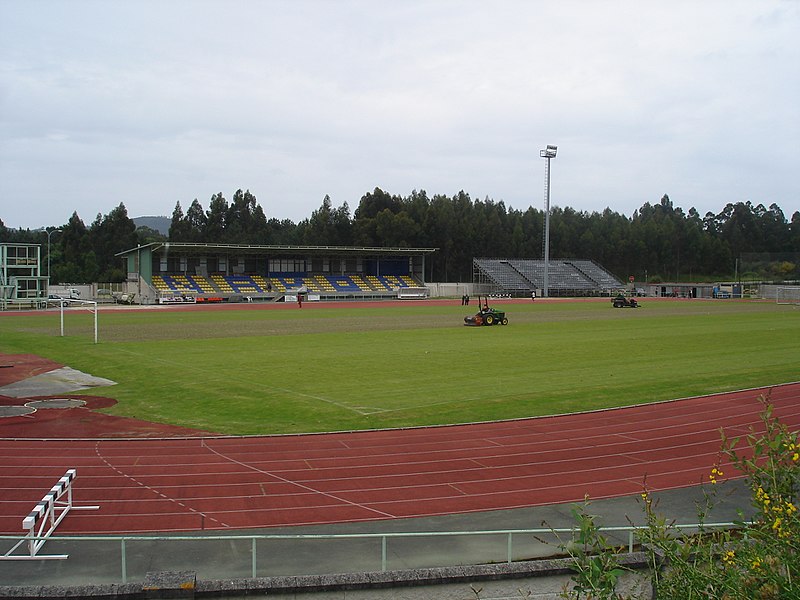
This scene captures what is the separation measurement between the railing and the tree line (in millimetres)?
108183

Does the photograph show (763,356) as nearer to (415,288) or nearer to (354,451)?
(354,451)

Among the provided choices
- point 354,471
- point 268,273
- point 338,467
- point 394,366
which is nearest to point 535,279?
point 268,273

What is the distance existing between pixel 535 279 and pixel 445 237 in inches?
799

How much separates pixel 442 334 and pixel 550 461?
25631 millimetres

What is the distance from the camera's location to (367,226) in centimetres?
11988

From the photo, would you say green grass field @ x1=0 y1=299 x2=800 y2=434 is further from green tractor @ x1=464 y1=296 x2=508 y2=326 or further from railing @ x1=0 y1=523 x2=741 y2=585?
railing @ x1=0 y1=523 x2=741 y2=585

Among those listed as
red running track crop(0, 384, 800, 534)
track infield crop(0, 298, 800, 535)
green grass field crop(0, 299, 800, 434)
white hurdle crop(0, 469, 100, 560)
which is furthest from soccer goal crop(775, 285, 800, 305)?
→ white hurdle crop(0, 469, 100, 560)

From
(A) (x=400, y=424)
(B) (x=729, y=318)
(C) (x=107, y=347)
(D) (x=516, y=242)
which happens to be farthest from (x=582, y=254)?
(A) (x=400, y=424)

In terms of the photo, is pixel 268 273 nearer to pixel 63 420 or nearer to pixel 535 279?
pixel 535 279

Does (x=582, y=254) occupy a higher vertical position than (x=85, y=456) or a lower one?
Answer: higher

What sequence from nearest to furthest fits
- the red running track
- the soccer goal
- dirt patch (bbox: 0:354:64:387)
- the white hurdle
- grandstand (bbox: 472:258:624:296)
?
the white hurdle < the red running track < dirt patch (bbox: 0:354:64:387) < the soccer goal < grandstand (bbox: 472:258:624:296)

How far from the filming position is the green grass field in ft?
58.5

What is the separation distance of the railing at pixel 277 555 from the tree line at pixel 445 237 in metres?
108

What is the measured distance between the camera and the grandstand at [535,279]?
105250mm
